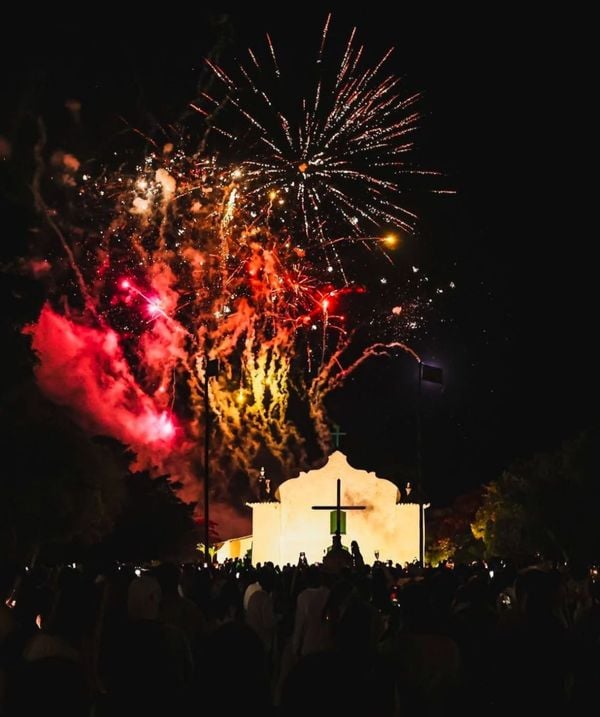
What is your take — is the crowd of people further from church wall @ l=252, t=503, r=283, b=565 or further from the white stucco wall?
church wall @ l=252, t=503, r=283, b=565

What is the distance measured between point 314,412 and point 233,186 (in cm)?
3819

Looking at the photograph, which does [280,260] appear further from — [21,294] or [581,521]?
[581,521]

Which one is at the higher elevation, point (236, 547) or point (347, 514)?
point (347, 514)

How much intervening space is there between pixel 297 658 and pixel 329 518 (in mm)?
56872

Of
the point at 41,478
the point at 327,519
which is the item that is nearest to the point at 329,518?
the point at 327,519

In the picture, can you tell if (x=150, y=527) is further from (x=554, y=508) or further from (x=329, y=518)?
(x=554, y=508)

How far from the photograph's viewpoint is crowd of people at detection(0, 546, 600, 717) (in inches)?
226

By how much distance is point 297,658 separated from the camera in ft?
30.9

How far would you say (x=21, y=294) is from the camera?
2914 centimetres

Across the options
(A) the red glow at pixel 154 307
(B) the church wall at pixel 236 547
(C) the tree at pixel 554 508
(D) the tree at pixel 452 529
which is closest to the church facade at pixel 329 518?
(B) the church wall at pixel 236 547

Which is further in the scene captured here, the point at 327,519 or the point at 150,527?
the point at 327,519

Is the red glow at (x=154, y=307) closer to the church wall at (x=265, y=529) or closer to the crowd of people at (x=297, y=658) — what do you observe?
the church wall at (x=265, y=529)

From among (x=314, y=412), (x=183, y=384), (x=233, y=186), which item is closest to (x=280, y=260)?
(x=233, y=186)

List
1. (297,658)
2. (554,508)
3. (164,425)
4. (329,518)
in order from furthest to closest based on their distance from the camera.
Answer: (329,518), (164,425), (554,508), (297,658)
